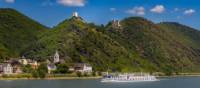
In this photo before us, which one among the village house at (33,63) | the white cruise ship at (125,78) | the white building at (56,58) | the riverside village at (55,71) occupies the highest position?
the white building at (56,58)

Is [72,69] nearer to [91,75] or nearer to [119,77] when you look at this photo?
[91,75]

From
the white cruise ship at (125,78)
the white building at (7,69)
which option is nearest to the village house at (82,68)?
the white building at (7,69)

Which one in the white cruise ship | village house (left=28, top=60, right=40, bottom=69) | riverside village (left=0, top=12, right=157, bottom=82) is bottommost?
the white cruise ship

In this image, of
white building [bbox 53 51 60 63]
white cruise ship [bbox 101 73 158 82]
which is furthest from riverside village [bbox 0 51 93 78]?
white cruise ship [bbox 101 73 158 82]

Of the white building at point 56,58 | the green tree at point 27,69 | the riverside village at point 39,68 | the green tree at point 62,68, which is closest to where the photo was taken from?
the riverside village at point 39,68

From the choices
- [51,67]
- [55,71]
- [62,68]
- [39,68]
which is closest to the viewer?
[39,68]

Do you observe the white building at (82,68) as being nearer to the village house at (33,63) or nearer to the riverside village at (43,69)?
the riverside village at (43,69)

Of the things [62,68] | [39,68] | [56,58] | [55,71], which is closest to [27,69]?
[39,68]

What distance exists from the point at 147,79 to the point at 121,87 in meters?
48.8

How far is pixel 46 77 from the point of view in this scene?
529 ft

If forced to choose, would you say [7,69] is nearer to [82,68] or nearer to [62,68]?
[62,68]

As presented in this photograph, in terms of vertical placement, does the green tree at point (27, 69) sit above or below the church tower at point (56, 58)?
below

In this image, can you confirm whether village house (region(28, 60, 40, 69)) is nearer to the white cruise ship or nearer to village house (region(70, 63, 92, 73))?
village house (region(70, 63, 92, 73))

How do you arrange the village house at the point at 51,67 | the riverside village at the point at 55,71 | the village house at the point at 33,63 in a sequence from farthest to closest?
the village house at the point at 33,63
the village house at the point at 51,67
the riverside village at the point at 55,71
